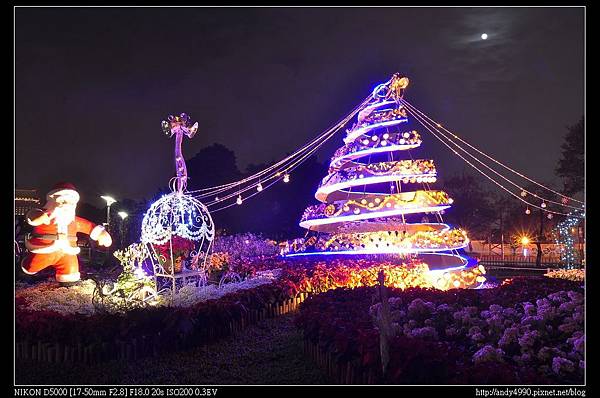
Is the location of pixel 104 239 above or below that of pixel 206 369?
above

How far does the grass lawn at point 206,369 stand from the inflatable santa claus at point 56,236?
477cm

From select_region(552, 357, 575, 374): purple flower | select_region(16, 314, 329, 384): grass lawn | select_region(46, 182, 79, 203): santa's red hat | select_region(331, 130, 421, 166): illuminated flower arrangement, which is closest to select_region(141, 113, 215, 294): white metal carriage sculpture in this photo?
select_region(46, 182, 79, 203): santa's red hat

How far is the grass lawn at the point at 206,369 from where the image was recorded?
694cm

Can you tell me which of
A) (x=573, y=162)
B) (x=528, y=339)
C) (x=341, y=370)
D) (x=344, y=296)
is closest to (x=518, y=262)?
(x=573, y=162)

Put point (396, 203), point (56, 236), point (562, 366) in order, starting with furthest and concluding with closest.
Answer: point (396, 203) → point (56, 236) → point (562, 366)

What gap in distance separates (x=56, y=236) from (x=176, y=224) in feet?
11.0

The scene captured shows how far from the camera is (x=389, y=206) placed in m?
14.3

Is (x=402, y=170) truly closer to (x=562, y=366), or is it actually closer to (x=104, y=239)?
(x=104, y=239)

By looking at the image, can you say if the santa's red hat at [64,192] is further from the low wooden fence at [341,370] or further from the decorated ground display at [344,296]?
the low wooden fence at [341,370]

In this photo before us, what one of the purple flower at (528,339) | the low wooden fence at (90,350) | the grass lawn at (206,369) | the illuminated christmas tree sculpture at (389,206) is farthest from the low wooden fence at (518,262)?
the low wooden fence at (90,350)

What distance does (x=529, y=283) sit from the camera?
35.6 ft

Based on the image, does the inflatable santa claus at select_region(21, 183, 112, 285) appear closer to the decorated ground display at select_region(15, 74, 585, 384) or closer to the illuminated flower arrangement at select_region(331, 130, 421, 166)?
the decorated ground display at select_region(15, 74, 585, 384)

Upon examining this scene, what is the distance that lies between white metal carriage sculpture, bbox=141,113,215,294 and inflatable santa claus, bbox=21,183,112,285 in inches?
84.1

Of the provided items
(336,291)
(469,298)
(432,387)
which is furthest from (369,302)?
(432,387)
